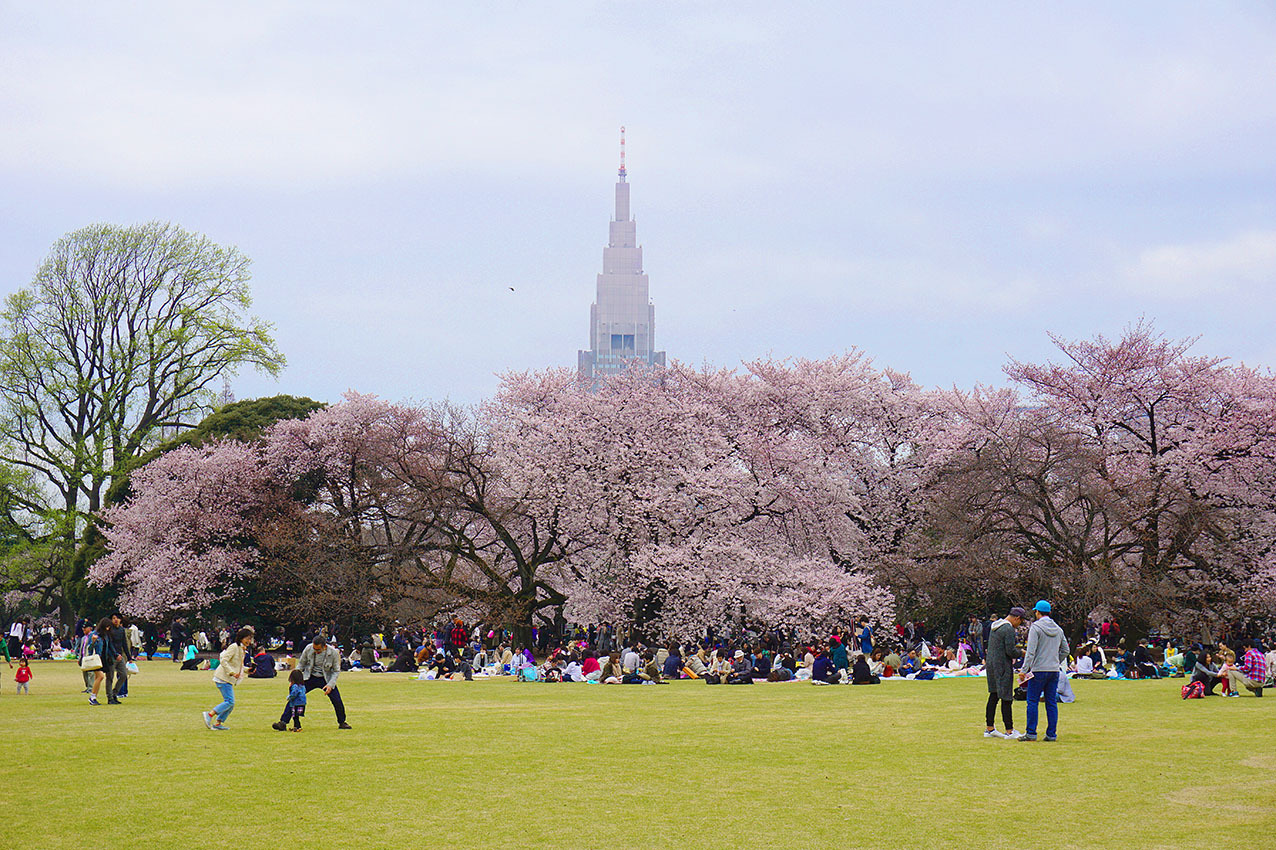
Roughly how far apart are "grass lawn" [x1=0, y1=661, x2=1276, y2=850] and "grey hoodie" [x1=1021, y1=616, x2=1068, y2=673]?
0.92 metres

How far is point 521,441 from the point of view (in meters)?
38.8

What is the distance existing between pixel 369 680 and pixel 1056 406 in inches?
958

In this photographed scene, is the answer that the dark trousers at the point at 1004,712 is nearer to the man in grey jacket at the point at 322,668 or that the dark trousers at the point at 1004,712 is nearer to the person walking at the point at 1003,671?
the person walking at the point at 1003,671

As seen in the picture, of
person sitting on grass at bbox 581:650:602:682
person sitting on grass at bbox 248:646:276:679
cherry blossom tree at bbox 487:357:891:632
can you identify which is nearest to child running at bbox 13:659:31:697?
person sitting on grass at bbox 248:646:276:679

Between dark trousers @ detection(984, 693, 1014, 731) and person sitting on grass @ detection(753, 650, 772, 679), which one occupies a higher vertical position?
dark trousers @ detection(984, 693, 1014, 731)

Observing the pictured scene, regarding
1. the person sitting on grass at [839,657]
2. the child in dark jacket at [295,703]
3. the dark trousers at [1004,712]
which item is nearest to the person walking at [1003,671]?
the dark trousers at [1004,712]

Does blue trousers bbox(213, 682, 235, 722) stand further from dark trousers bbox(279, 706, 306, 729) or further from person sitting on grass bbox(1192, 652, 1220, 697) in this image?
person sitting on grass bbox(1192, 652, 1220, 697)

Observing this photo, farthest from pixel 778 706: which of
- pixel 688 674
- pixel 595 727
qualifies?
pixel 688 674

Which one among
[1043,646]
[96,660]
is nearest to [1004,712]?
[1043,646]

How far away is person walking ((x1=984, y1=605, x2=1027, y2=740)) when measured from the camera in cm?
1374

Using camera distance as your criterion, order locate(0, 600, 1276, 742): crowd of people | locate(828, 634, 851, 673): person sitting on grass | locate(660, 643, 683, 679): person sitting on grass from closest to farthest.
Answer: locate(0, 600, 1276, 742): crowd of people → locate(828, 634, 851, 673): person sitting on grass → locate(660, 643, 683, 679): person sitting on grass

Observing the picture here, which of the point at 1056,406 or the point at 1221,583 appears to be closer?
the point at 1221,583

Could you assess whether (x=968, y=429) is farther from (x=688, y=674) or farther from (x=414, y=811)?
(x=414, y=811)

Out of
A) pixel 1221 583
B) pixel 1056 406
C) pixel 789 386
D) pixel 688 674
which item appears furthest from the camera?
pixel 789 386
